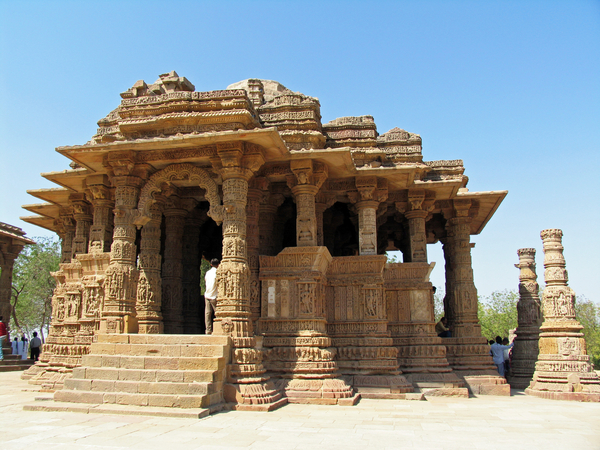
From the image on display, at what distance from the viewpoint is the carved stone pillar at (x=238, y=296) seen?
26.8ft

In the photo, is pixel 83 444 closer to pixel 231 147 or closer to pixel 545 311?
pixel 231 147

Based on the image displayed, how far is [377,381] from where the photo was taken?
10.3 m

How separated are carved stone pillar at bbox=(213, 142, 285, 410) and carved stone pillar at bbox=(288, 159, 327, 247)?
47.8 inches

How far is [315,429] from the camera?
6.59m

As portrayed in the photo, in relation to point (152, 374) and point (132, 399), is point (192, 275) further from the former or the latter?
point (132, 399)

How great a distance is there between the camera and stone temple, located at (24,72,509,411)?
27.2 feet

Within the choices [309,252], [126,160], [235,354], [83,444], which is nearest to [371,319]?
[309,252]

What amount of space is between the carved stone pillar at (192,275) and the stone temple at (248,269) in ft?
0.12

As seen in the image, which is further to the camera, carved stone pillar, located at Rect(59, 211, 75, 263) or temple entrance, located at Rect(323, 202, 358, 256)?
temple entrance, located at Rect(323, 202, 358, 256)

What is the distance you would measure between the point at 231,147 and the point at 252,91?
4.55 m

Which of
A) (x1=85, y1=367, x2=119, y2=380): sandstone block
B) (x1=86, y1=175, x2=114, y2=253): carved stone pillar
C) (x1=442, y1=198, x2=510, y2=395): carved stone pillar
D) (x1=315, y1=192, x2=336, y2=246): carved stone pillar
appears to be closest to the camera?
(x1=85, y1=367, x2=119, y2=380): sandstone block

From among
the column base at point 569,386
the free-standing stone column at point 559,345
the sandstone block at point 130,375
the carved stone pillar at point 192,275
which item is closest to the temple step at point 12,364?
the carved stone pillar at point 192,275

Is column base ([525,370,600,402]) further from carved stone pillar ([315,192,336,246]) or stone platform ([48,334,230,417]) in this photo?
stone platform ([48,334,230,417])

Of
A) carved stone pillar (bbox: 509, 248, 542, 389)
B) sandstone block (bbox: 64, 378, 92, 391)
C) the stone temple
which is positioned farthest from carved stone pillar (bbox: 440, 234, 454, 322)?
sandstone block (bbox: 64, 378, 92, 391)
